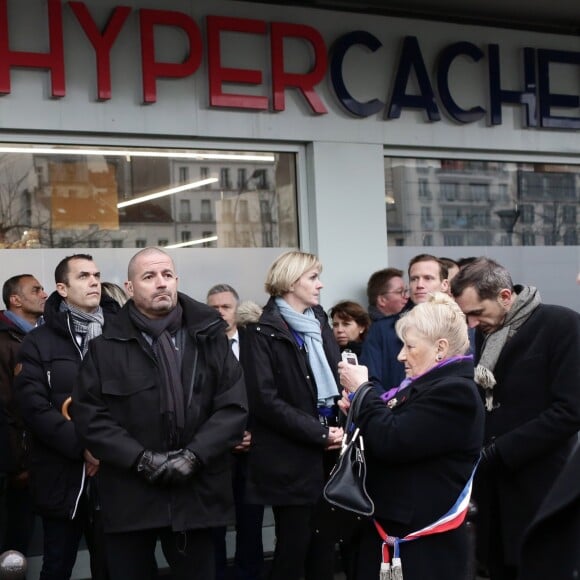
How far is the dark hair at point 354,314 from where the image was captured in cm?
768

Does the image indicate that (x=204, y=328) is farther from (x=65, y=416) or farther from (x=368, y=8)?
(x=368, y=8)

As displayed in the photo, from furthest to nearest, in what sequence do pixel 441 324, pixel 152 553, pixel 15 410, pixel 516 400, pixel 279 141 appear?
pixel 279 141, pixel 15 410, pixel 516 400, pixel 152 553, pixel 441 324

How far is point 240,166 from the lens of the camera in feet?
27.9

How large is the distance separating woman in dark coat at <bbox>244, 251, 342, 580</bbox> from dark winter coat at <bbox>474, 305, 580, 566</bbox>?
1.05 metres

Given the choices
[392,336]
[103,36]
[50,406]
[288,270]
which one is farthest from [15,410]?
[103,36]

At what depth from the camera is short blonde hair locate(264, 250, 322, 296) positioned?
605cm

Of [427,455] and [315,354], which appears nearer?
[427,455]

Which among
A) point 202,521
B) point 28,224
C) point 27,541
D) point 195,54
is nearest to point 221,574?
A: point 27,541

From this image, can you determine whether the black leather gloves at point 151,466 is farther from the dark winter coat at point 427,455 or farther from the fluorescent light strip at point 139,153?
the fluorescent light strip at point 139,153

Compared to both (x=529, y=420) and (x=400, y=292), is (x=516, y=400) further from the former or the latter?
(x=400, y=292)

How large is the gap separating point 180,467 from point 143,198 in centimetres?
381

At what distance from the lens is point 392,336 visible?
6301 mm

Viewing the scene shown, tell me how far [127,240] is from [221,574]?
2653 mm

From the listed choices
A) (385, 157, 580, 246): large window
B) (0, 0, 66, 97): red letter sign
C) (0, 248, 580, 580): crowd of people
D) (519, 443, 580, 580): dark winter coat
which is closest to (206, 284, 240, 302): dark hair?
(0, 248, 580, 580): crowd of people
